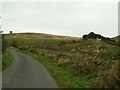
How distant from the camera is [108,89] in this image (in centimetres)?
1380

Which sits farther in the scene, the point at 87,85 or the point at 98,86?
the point at 87,85

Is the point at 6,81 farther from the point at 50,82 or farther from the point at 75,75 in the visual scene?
Answer: the point at 75,75

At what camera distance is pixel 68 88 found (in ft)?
51.4

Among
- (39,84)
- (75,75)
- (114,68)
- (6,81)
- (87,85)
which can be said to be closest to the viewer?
(114,68)

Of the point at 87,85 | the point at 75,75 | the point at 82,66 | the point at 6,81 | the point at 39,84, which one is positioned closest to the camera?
the point at 87,85

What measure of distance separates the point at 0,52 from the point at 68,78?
18.0 metres

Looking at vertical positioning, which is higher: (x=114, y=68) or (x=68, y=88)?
(x=114, y=68)

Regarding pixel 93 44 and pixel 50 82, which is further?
pixel 93 44

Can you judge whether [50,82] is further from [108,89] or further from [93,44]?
[93,44]

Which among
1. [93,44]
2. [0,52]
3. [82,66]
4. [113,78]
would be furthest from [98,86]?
[93,44]

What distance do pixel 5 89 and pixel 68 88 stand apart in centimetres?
327

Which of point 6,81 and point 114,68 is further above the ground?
point 114,68

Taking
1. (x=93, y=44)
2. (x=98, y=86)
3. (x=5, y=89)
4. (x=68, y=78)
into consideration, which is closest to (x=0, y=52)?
(x=68, y=78)

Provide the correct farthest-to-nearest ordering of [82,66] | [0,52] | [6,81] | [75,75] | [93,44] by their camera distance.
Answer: [93,44], [0,52], [82,66], [75,75], [6,81]
